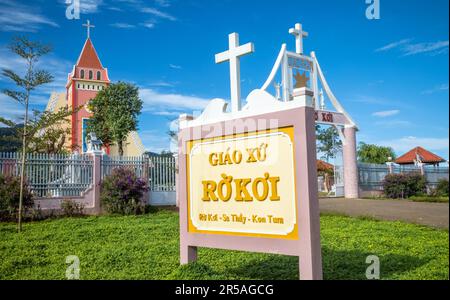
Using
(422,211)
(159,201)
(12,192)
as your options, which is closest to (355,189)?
(422,211)

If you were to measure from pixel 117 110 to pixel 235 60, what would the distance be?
21.0 metres

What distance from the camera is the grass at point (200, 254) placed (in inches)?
207

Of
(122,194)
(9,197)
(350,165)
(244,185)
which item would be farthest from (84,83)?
(244,185)

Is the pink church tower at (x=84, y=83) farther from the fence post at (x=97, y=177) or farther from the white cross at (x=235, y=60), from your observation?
the white cross at (x=235, y=60)

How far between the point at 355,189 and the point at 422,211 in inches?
271

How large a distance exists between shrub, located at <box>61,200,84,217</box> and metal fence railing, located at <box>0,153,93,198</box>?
2.27ft

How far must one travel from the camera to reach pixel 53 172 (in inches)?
525

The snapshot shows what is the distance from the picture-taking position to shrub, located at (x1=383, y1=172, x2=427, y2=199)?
60.8 ft

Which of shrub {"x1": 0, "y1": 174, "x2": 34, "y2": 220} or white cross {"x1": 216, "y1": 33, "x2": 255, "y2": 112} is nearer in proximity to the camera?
white cross {"x1": 216, "y1": 33, "x2": 255, "y2": 112}

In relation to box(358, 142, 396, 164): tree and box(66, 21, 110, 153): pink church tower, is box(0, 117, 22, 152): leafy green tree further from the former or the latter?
box(358, 142, 396, 164): tree

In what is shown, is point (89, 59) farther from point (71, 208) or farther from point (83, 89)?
point (71, 208)

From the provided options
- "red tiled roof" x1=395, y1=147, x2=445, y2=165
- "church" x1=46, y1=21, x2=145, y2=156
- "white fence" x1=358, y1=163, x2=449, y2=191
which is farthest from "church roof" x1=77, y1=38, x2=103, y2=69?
"red tiled roof" x1=395, y1=147, x2=445, y2=165
